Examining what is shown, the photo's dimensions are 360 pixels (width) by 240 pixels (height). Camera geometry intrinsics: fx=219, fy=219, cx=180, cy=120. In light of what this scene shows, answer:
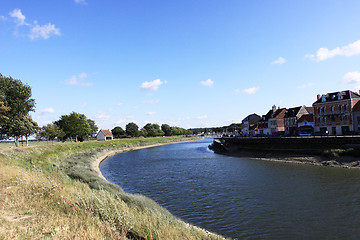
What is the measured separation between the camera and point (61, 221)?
25.3 ft

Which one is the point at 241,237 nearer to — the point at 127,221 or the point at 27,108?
the point at 127,221

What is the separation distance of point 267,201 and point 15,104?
39.1 m

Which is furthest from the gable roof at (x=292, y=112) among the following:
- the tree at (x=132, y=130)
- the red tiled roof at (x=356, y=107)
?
the tree at (x=132, y=130)

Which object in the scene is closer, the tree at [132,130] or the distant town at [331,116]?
the distant town at [331,116]

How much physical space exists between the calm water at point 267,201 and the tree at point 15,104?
21.1m

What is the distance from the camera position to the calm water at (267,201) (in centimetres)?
1288

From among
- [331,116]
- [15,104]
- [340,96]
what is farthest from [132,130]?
→ [340,96]

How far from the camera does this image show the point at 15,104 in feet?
116

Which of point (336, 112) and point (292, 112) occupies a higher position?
point (292, 112)

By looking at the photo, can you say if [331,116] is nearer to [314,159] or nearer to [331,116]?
[331,116]

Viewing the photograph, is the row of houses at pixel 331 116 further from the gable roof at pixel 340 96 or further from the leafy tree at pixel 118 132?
the leafy tree at pixel 118 132

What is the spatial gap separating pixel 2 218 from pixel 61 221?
2.01 meters

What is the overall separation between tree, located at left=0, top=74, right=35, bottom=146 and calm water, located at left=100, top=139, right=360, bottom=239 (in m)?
21.1

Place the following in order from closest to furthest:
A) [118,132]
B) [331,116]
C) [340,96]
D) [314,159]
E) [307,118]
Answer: [314,159] → [340,96] → [331,116] → [307,118] → [118,132]
